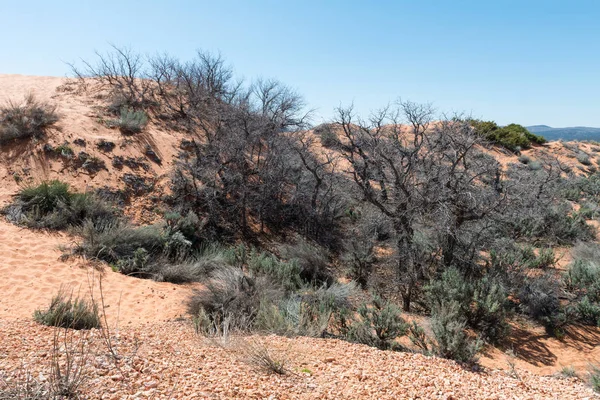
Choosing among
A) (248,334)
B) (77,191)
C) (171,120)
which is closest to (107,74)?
(171,120)

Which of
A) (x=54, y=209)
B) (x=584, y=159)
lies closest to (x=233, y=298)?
(x=54, y=209)

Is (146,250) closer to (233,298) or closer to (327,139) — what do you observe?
(233,298)

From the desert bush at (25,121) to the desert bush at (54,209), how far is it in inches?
116

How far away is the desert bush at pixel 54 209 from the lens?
8000 millimetres

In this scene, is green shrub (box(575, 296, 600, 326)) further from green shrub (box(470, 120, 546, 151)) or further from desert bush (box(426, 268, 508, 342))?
green shrub (box(470, 120, 546, 151))

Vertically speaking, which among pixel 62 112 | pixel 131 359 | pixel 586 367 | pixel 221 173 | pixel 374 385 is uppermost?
pixel 62 112

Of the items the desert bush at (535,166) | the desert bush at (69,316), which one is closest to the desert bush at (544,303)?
the desert bush at (69,316)

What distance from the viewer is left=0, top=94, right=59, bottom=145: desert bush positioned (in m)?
10.5

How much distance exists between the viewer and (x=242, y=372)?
309 cm

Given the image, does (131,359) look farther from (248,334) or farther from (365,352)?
(365,352)

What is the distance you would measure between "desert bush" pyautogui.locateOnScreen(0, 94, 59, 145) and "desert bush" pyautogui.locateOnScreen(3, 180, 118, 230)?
9.64 feet

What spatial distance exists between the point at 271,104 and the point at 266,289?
12.8m

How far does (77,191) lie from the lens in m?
9.64

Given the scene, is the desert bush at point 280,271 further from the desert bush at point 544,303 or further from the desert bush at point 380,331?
the desert bush at point 544,303
